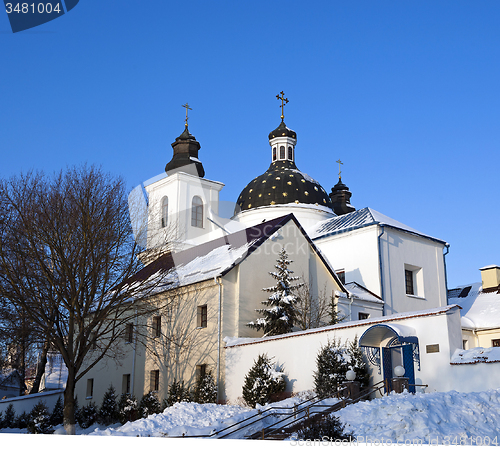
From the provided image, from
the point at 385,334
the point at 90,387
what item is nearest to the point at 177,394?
the point at 385,334

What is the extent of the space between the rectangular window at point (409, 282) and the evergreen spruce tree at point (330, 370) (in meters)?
16.8

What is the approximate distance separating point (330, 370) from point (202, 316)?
335 inches

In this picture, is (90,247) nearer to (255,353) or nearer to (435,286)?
Answer: (255,353)

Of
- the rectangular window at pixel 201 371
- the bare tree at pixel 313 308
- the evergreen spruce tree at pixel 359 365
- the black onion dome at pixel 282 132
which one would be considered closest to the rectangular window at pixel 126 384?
the rectangular window at pixel 201 371

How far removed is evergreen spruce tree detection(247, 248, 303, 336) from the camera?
23391 mm

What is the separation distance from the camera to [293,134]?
174 ft

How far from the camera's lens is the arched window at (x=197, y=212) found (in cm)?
4250

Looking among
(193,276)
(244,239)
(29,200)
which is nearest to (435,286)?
(244,239)

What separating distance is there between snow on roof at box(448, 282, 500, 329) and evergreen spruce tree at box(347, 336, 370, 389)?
43.8 ft

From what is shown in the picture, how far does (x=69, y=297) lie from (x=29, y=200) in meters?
3.61

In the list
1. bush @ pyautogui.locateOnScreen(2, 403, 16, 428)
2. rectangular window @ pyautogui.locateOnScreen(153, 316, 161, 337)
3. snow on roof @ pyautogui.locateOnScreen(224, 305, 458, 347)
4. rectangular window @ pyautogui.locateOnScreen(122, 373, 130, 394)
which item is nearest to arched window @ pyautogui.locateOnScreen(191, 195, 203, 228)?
rectangular window @ pyautogui.locateOnScreen(153, 316, 161, 337)

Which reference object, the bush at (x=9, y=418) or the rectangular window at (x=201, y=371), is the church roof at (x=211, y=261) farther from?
the bush at (x=9, y=418)

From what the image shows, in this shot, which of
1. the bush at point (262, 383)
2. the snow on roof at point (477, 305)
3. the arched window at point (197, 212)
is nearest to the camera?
the bush at point (262, 383)

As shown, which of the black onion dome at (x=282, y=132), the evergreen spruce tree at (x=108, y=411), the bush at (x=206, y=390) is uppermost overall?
the black onion dome at (x=282, y=132)
